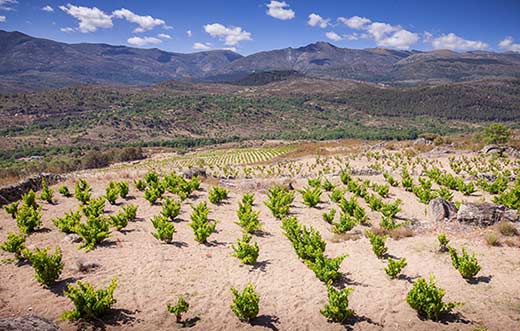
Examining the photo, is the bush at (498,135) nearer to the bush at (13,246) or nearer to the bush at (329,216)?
the bush at (329,216)

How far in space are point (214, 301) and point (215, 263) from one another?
197 cm

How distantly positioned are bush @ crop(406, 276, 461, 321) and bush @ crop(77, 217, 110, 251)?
836 centimetres

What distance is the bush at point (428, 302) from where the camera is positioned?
251 inches

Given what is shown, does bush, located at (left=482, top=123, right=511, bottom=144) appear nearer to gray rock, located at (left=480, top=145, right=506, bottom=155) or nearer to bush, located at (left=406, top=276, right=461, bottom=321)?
gray rock, located at (left=480, top=145, right=506, bottom=155)

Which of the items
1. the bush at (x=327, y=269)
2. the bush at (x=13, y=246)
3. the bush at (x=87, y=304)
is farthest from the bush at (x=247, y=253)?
the bush at (x=13, y=246)

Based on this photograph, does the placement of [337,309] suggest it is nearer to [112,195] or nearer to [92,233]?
[92,233]

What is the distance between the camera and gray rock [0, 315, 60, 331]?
15.9 feet

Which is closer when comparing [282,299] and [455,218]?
[282,299]

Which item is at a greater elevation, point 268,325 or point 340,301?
point 340,301

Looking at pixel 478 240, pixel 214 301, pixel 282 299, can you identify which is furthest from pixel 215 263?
pixel 478 240

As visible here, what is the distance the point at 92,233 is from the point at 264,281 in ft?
17.4

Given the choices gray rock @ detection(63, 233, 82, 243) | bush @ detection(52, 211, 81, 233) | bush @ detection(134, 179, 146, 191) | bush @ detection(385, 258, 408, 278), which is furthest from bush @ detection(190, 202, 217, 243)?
bush @ detection(134, 179, 146, 191)

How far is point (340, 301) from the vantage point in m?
6.41

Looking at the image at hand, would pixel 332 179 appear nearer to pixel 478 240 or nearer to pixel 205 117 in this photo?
pixel 478 240
